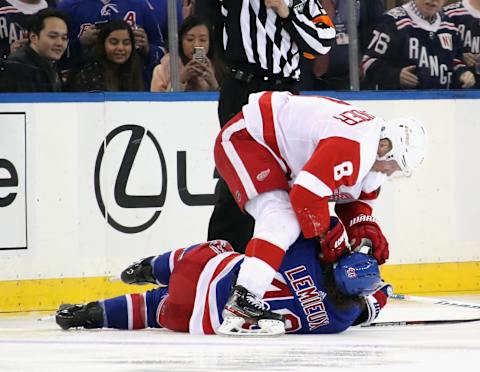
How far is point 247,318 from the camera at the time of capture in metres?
4.26

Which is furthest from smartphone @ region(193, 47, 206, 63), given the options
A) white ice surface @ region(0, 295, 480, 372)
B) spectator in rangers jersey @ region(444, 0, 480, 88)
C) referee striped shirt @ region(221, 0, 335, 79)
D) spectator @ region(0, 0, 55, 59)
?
white ice surface @ region(0, 295, 480, 372)

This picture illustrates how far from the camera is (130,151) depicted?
625 centimetres

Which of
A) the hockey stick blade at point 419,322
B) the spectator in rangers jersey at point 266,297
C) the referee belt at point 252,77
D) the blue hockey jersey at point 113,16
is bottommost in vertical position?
the hockey stick blade at point 419,322

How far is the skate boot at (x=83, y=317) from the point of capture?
4.61 meters

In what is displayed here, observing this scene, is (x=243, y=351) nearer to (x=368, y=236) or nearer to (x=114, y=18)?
(x=368, y=236)

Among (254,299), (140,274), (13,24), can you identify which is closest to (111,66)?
(13,24)

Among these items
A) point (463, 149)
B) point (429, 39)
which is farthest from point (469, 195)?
point (429, 39)

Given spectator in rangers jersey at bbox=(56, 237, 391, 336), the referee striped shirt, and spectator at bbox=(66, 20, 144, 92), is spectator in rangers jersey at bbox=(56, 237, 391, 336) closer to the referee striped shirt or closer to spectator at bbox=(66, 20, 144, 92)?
the referee striped shirt

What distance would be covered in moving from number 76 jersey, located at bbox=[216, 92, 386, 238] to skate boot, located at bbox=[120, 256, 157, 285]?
1.33 ft

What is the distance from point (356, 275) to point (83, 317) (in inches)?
37.3

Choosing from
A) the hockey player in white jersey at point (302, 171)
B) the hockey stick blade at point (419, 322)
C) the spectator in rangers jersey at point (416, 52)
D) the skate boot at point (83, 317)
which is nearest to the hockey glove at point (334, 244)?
the hockey player in white jersey at point (302, 171)

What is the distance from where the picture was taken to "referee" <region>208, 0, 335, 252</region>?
215 inches

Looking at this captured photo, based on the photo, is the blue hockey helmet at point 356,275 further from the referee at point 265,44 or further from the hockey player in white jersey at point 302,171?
the referee at point 265,44

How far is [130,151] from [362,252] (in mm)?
2044
